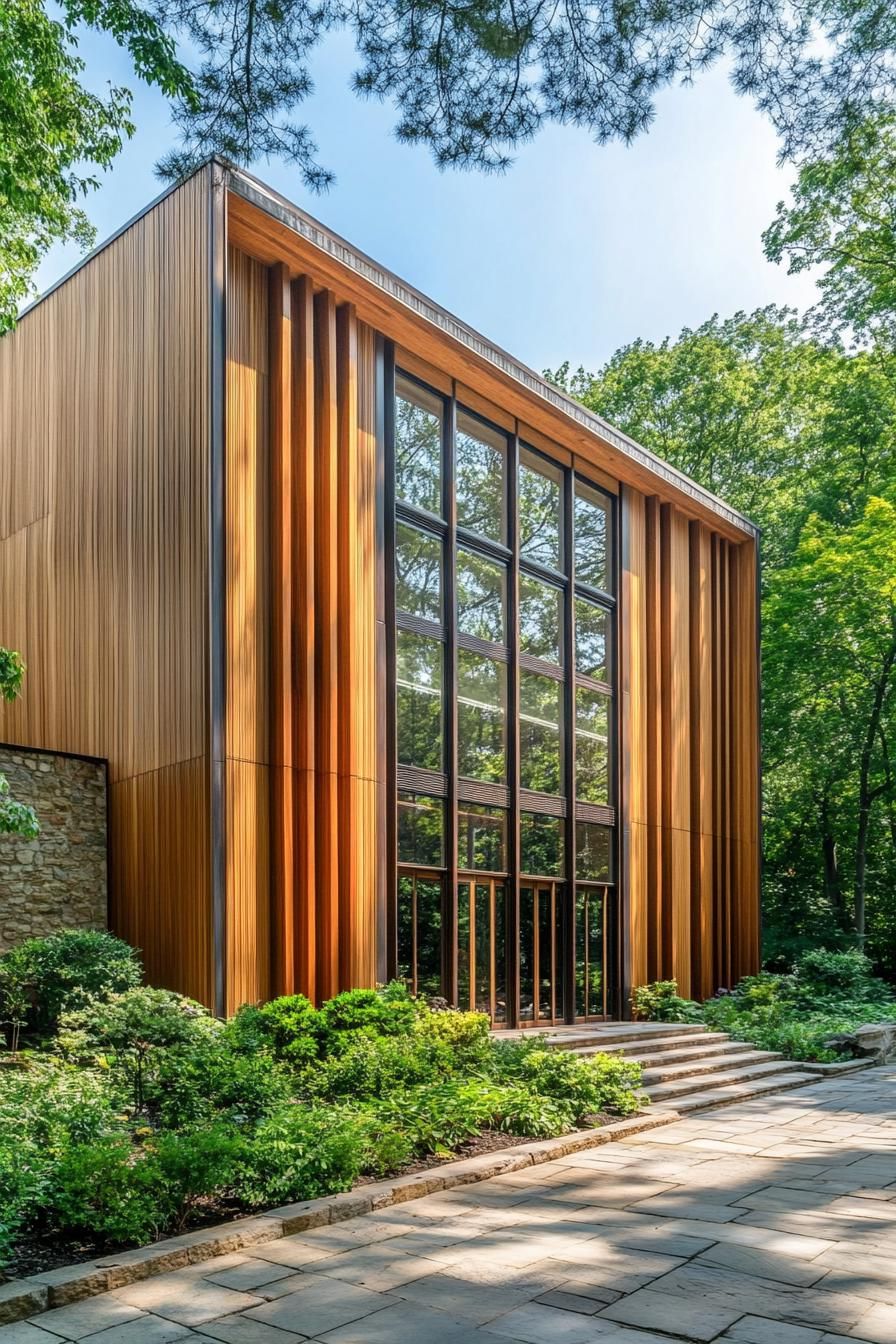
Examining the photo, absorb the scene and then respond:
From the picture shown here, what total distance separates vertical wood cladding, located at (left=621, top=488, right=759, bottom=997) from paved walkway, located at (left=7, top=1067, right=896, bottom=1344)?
34.9 ft

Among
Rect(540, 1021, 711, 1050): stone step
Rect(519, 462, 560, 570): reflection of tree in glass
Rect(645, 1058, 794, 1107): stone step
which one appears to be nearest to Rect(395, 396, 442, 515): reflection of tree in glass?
Rect(519, 462, 560, 570): reflection of tree in glass

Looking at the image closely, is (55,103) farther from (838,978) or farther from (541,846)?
(838,978)

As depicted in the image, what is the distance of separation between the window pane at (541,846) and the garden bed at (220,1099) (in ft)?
15.8

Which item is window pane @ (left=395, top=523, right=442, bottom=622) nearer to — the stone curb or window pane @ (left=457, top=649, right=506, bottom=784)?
window pane @ (left=457, top=649, right=506, bottom=784)

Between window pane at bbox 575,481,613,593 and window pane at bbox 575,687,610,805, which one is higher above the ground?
window pane at bbox 575,481,613,593

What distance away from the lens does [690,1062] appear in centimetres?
1275

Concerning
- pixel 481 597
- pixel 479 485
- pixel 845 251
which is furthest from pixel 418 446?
pixel 845 251

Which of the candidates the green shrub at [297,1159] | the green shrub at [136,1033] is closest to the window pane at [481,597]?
the green shrub at [136,1033]

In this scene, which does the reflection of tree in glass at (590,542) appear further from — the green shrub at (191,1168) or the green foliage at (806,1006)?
the green shrub at (191,1168)

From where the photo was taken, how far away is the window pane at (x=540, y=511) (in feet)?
53.0

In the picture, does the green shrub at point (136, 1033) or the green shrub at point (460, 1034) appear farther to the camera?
the green shrub at point (460, 1034)

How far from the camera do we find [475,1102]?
8000 millimetres

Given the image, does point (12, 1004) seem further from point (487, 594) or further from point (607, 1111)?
point (487, 594)

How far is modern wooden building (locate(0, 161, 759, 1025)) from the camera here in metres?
10.8
